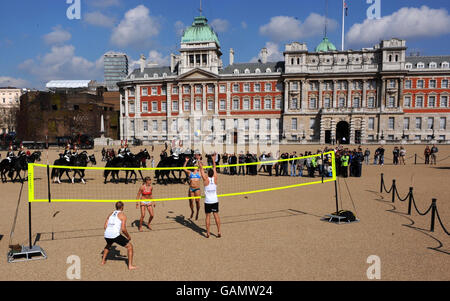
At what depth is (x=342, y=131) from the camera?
62.5 meters

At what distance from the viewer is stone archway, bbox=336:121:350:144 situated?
6109 centimetres

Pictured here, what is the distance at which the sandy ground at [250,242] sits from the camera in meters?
7.00

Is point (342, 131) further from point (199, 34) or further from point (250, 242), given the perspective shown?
point (250, 242)

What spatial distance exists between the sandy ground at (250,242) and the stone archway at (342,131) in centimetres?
4861

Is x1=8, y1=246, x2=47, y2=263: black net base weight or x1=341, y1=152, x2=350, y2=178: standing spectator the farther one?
x1=341, y1=152, x2=350, y2=178: standing spectator

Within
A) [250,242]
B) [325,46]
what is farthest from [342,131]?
[250,242]

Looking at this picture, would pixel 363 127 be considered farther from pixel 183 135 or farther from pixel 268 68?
pixel 183 135

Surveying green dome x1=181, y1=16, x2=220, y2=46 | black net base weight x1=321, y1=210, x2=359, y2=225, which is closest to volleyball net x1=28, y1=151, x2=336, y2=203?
black net base weight x1=321, y1=210, x2=359, y2=225

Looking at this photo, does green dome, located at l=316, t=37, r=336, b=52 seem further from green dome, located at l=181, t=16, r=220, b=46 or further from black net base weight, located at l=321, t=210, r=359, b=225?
→ black net base weight, located at l=321, t=210, r=359, b=225

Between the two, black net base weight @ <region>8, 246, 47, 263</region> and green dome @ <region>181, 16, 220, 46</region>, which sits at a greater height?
green dome @ <region>181, 16, 220, 46</region>

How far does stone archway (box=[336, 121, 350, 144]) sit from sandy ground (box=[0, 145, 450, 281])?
48612 millimetres

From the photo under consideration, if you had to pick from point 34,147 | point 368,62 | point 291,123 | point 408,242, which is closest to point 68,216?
point 408,242

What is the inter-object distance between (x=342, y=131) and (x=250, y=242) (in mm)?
58617

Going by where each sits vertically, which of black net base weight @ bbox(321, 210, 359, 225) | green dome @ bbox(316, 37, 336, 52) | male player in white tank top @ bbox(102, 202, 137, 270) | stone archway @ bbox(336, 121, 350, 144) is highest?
green dome @ bbox(316, 37, 336, 52)
